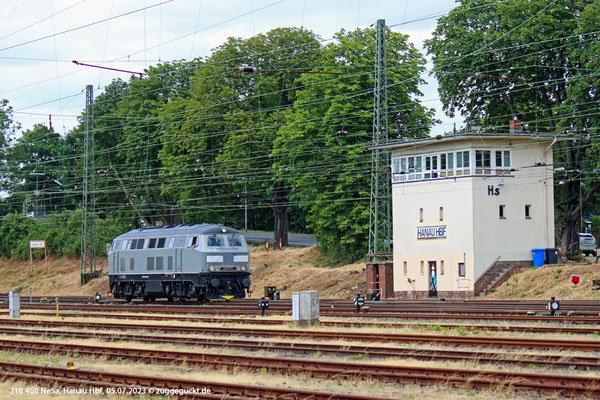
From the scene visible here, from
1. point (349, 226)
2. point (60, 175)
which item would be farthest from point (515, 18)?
point (60, 175)

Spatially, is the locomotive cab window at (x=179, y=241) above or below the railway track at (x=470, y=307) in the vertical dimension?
above

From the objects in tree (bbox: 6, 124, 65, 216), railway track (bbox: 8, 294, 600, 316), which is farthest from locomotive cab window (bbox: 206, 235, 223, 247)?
tree (bbox: 6, 124, 65, 216)

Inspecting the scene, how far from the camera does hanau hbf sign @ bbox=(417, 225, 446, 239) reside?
152 feet

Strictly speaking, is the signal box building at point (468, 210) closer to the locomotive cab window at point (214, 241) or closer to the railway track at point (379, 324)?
the locomotive cab window at point (214, 241)

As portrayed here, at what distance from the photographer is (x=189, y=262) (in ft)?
140

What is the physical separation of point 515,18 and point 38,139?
69401mm

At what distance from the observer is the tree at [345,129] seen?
2109 inches

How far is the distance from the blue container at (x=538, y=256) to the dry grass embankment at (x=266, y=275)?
9.89m

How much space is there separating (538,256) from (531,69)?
13.0 m

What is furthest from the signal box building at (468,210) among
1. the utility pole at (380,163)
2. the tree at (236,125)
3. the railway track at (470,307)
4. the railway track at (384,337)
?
the railway track at (384,337)

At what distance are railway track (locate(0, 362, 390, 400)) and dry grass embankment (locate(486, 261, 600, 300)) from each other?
26015 mm

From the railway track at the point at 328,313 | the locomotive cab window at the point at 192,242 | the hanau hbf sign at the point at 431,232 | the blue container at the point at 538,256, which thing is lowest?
the railway track at the point at 328,313

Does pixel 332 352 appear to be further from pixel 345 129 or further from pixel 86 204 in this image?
pixel 86 204

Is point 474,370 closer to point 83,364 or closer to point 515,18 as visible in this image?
point 83,364
